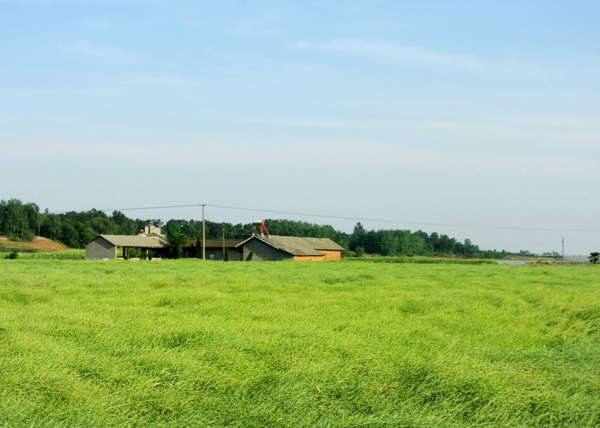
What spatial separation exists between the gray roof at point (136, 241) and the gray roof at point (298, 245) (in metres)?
11.7

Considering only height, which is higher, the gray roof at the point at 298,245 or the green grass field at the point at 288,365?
the gray roof at the point at 298,245

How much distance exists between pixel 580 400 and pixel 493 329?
3.41 meters

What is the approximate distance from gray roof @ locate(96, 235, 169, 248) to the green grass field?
4633cm

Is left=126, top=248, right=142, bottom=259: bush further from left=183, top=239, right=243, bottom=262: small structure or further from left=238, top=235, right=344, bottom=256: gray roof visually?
left=238, top=235, right=344, bottom=256: gray roof

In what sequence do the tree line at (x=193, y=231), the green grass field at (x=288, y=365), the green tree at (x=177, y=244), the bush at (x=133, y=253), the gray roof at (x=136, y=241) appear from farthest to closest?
the tree line at (x=193, y=231) < the gray roof at (x=136, y=241) < the green tree at (x=177, y=244) < the bush at (x=133, y=253) < the green grass field at (x=288, y=365)

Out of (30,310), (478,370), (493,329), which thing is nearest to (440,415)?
(478,370)

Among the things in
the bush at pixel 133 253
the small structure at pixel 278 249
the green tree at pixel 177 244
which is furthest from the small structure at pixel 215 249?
the bush at pixel 133 253

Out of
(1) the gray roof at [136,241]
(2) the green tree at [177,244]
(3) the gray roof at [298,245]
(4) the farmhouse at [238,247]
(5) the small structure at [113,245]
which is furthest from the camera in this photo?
(1) the gray roof at [136,241]

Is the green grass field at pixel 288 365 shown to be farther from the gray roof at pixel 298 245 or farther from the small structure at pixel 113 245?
the small structure at pixel 113 245

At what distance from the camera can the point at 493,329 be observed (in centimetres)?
796

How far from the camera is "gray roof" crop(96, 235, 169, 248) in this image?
54500mm

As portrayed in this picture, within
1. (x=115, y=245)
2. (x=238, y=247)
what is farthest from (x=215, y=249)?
(x=115, y=245)

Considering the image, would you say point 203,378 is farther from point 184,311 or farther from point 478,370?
point 184,311

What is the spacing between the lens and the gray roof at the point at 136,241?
54500mm
